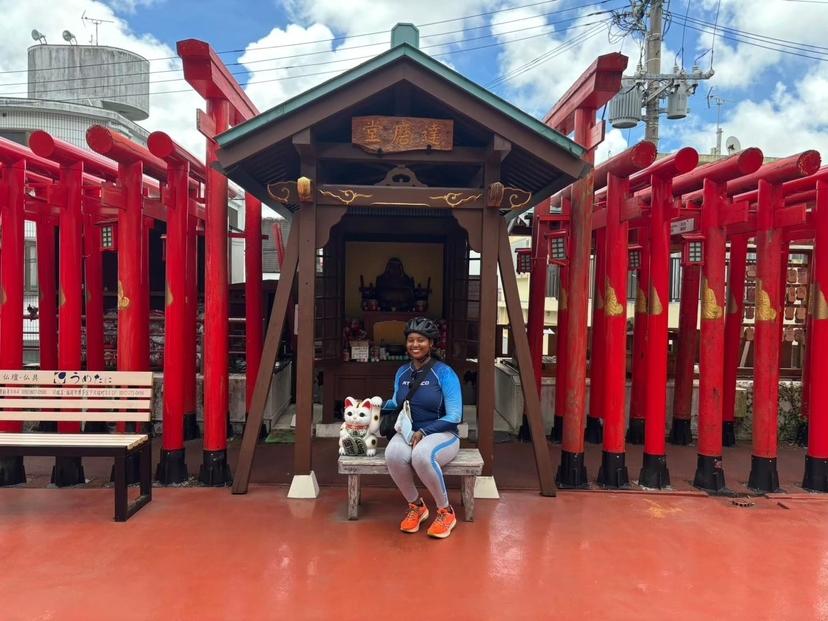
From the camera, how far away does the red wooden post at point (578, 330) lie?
17.3 ft

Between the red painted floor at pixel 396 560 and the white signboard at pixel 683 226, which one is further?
the white signboard at pixel 683 226

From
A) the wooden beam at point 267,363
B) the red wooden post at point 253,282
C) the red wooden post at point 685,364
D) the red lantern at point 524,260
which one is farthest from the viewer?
the red lantern at point 524,260

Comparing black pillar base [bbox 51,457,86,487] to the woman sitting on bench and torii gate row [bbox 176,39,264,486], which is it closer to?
torii gate row [bbox 176,39,264,486]

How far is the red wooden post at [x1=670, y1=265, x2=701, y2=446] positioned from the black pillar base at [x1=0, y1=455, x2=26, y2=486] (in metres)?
7.56

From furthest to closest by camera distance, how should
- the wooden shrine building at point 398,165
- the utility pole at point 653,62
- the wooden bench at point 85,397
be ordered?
1. the utility pole at point 653,62
2. the wooden bench at point 85,397
3. the wooden shrine building at point 398,165

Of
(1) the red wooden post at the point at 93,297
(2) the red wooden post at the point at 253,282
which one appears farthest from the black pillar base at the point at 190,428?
(1) the red wooden post at the point at 93,297

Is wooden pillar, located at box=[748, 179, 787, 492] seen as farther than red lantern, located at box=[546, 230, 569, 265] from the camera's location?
No

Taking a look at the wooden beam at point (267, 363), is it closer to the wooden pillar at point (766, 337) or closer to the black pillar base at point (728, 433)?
the wooden pillar at point (766, 337)

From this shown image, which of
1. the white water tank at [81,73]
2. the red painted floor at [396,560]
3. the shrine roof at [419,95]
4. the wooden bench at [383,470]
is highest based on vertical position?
the white water tank at [81,73]

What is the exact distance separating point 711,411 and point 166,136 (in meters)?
5.65

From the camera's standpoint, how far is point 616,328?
5258 mm

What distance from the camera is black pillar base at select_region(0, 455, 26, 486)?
5.09 metres

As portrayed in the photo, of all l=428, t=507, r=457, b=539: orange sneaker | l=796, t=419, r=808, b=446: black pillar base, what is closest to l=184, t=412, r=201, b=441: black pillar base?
l=428, t=507, r=457, b=539: orange sneaker

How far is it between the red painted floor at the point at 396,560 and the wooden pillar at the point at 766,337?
17.4 inches
